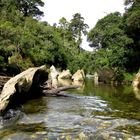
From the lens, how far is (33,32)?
5100 centimetres

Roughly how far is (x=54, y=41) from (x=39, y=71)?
4095cm

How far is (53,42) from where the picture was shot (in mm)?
57594

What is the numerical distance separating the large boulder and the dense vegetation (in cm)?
1116

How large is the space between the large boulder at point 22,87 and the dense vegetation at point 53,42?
439 inches

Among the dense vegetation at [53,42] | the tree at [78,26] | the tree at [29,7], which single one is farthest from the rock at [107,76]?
the tree at [78,26]

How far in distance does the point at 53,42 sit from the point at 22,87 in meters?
43.5

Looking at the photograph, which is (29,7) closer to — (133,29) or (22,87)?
(133,29)

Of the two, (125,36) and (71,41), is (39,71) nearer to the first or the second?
(125,36)

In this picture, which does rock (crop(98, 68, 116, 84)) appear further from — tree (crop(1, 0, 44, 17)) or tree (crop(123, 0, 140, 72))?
tree (crop(1, 0, 44, 17))

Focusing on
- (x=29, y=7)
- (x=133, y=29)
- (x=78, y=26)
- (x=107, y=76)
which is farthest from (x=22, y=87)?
(x=78, y=26)

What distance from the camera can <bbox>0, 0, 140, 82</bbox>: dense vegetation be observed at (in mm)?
37312

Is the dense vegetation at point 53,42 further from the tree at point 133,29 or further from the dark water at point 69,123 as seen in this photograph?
the dark water at point 69,123

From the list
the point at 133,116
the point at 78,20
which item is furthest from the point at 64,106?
the point at 78,20

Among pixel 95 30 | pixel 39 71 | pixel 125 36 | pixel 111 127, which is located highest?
pixel 95 30
